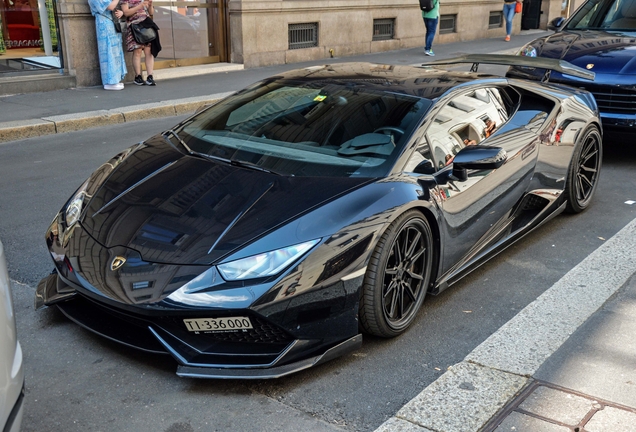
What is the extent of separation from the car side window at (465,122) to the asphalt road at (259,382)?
894 millimetres

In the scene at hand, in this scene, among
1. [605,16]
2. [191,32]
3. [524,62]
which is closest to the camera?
[524,62]

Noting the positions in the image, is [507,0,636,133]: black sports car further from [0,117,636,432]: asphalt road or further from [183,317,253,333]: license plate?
[183,317,253,333]: license plate

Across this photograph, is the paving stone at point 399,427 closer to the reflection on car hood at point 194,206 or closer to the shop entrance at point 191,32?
the reflection on car hood at point 194,206

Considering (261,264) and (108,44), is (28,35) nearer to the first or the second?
(108,44)

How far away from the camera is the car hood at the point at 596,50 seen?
25.1ft

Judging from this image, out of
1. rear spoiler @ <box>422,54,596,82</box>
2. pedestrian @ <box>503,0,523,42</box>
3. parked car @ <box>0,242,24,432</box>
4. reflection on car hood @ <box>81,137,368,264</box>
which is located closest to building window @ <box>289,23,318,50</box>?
pedestrian @ <box>503,0,523,42</box>

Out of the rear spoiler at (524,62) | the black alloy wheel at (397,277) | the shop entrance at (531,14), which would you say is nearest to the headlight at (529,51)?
the rear spoiler at (524,62)

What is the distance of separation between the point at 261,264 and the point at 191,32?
39.8 feet


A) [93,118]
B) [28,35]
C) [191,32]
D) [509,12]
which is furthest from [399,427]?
[509,12]

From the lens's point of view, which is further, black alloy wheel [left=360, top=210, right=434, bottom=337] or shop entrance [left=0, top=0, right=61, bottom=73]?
shop entrance [left=0, top=0, right=61, bottom=73]

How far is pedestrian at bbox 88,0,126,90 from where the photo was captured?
11.5 metres

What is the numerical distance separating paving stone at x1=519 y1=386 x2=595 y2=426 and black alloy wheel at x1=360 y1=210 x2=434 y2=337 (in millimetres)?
795

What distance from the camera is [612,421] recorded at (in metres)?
3.17

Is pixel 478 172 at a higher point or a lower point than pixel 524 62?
lower
